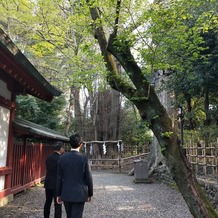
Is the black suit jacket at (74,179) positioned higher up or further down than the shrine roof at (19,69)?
further down

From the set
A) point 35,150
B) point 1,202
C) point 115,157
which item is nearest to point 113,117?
point 115,157

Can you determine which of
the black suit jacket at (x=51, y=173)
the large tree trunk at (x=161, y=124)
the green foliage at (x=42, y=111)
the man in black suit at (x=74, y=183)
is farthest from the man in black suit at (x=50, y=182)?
the green foliage at (x=42, y=111)

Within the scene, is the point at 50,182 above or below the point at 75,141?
below

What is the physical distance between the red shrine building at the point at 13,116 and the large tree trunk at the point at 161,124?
1.72 m

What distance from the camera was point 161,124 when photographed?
4227 mm

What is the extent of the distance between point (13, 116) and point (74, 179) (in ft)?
14.4

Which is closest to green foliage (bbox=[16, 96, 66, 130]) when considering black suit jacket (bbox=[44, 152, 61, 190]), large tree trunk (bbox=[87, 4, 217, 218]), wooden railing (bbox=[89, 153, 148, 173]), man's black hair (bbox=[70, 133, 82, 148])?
wooden railing (bbox=[89, 153, 148, 173])

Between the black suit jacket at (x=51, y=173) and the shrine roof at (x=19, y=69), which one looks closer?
the shrine roof at (x=19, y=69)

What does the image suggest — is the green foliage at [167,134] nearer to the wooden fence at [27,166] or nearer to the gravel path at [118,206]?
the gravel path at [118,206]

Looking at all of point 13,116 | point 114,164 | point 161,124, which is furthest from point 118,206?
point 114,164

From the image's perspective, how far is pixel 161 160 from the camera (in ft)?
43.1

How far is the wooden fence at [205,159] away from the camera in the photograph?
7660 millimetres

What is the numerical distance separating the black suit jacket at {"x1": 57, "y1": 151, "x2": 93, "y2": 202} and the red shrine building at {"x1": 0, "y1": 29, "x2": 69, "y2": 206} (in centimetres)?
208

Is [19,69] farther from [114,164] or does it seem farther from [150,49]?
[114,164]
